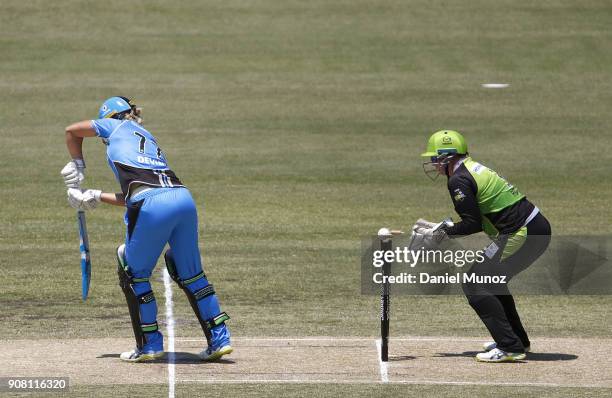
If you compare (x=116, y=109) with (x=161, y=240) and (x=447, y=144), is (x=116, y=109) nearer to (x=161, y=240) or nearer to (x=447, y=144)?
(x=161, y=240)

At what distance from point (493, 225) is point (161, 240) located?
3.02 metres

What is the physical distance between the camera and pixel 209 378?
10.2m

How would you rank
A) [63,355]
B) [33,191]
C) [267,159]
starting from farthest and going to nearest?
[267,159]
[33,191]
[63,355]

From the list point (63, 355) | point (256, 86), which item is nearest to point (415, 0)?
point (256, 86)

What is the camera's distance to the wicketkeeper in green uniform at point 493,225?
10703 millimetres

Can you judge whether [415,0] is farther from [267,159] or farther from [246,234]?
[246,234]

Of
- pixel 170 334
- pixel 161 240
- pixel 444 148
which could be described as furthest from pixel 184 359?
pixel 444 148

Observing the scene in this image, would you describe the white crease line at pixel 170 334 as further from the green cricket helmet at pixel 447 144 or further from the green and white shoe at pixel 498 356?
the green cricket helmet at pixel 447 144

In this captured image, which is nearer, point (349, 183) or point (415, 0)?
point (349, 183)

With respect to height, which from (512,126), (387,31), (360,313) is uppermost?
(387,31)

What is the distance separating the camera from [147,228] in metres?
10.5

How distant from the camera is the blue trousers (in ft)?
34.6

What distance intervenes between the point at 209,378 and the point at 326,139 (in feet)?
58.9

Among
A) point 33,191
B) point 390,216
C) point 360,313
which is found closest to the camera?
point 360,313
